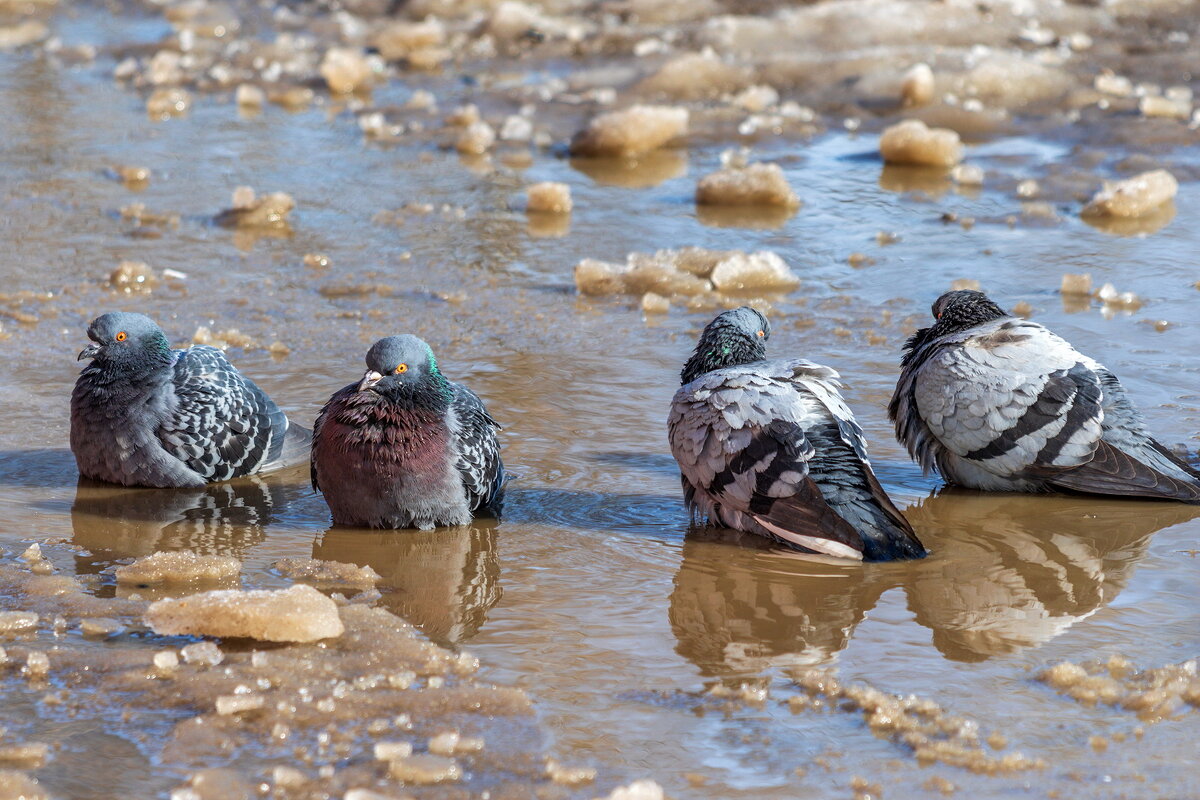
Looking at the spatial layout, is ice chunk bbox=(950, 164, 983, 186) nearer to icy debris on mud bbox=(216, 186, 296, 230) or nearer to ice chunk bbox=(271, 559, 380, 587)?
icy debris on mud bbox=(216, 186, 296, 230)

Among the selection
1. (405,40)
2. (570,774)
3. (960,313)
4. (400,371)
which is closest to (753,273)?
(960,313)

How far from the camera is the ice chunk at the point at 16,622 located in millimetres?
4156

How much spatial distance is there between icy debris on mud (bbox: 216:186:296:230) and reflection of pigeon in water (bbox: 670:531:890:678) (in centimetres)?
495

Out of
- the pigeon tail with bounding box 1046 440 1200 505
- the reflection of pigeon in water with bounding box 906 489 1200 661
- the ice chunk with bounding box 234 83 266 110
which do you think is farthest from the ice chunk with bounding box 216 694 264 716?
the ice chunk with bounding box 234 83 266 110

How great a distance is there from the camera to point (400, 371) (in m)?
5.10

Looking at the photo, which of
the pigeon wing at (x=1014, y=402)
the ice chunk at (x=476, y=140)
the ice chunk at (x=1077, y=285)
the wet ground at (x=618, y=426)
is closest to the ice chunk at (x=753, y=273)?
the wet ground at (x=618, y=426)

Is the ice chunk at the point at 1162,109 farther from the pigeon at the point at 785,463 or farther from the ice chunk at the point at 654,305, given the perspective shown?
the pigeon at the point at 785,463

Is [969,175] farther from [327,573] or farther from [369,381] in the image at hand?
[327,573]

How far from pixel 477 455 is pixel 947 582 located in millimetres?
1672

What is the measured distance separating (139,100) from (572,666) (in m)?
10.3

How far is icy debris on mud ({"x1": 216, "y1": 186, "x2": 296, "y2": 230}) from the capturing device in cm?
914

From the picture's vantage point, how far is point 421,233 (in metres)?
9.07

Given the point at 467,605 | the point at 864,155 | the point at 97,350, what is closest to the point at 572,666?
the point at 467,605

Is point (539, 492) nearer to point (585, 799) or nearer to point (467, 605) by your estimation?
point (467, 605)
